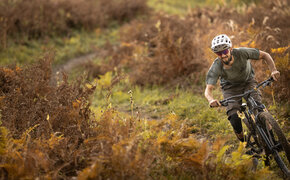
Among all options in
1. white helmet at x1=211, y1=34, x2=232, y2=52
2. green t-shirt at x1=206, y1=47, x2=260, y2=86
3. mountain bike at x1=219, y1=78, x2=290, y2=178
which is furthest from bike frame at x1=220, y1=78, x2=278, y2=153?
white helmet at x1=211, y1=34, x2=232, y2=52

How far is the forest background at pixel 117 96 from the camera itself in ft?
11.3

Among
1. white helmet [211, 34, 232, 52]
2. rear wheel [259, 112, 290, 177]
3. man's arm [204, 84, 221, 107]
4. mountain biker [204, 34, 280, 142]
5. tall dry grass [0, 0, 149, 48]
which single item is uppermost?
tall dry grass [0, 0, 149, 48]

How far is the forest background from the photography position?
3453 mm

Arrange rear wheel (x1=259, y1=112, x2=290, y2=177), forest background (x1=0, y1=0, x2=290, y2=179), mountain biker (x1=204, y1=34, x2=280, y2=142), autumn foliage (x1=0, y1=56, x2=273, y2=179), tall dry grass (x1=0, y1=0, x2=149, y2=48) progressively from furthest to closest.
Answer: tall dry grass (x1=0, y1=0, x2=149, y2=48) → mountain biker (x1=204, y1=34, x2=280, y2=142) → rear wheel (x1=259, y1=112, x2=290, y2=177) → forest background (x1=0, y1=0, x2=290, y2=179) → autumn foliage (x1=0, y1=56, x2=273, y2=179)

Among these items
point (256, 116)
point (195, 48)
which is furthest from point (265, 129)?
point (195, 48)

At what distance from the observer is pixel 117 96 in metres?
→ 8.75

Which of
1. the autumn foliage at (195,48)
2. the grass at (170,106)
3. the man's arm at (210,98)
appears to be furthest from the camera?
the autumn foliage at (195,48)

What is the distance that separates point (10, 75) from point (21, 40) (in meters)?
6.96

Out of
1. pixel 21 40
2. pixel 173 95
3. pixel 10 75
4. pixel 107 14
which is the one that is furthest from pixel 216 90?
pixel 107 14

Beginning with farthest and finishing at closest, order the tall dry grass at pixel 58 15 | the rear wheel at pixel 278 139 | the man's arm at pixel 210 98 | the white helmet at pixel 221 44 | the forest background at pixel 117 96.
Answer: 1. the tall dry grass at pixel 58 15
2. the white helmet at pixel 221 44
3. the man's arm at pixel 210 98
4. the rear wheel at pixel 278 139
5. the forest background at pixel 117 96

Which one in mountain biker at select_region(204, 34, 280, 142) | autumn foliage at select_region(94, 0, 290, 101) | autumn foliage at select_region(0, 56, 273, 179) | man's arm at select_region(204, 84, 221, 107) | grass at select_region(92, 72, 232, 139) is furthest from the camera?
autumn foliage at select_region(94, 0, 290, 101)

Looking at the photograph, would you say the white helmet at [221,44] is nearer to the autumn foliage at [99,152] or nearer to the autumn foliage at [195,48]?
the autumn foliage at [99,152]

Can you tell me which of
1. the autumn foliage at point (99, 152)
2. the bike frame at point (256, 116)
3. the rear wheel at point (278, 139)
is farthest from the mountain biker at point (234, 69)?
the autumn foliage at point (99, 152)

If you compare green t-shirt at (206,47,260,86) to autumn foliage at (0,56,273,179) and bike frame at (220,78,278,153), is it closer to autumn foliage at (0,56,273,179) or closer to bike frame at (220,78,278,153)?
bike frame at (220,78,278,153)
